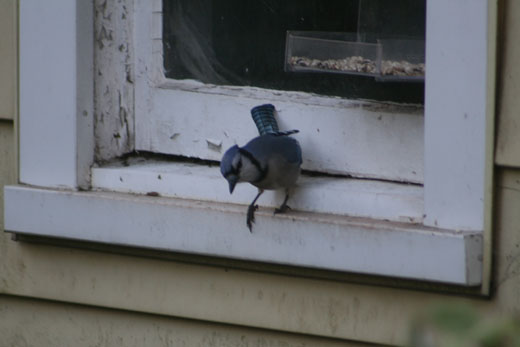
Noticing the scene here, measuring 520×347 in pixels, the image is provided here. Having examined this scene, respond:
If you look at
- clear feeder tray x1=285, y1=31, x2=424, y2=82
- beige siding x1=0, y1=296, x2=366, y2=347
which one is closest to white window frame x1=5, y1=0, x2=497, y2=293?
clear feeder tray x1=285, y1=31, x2=424, y2=82

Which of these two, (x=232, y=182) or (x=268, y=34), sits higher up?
(x=268, y=34)

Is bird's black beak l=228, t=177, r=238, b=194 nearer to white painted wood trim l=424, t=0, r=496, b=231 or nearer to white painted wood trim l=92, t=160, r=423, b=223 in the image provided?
white painted wood trim l=92, t=160, r=423, b=223

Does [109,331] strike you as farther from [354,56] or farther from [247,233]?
[354,56]

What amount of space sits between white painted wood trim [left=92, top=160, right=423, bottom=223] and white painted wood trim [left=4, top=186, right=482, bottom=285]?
0.05 metres

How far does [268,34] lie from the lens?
226 centimetres

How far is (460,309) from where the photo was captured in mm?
592

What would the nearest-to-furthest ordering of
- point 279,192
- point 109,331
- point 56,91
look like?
point 279,192, point 56,91, point 109,331

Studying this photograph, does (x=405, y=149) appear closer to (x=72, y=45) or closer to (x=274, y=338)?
(x=274, y=338)

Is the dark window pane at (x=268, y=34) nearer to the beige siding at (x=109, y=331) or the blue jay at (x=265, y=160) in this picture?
the blue jay at (x=265, y=160)

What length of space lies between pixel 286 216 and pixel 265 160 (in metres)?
0.14

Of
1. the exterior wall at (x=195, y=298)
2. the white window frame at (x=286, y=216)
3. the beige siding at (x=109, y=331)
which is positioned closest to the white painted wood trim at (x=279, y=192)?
the white window frame at (x=286, y=216)

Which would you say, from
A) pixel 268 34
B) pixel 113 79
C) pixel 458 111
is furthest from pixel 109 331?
pixel 458 111

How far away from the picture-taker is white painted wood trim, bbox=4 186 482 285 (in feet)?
5.98

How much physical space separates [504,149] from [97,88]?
1099 millimetres
